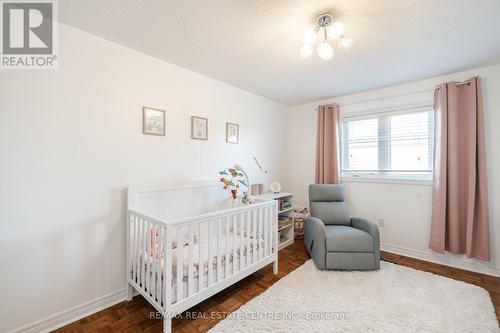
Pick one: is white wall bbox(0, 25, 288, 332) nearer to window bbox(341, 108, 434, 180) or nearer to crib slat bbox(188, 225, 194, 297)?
crib slat bbox(188, 225, 194, 297)

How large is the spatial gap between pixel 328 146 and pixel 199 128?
2.10 meters

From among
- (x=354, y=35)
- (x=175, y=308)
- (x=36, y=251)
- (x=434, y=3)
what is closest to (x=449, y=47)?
(x=434, y=3)

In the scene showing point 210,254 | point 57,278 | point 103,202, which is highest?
point 103,202

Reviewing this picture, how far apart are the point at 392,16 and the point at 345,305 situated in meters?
2.35

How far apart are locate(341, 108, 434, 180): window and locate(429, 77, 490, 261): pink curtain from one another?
0.72 feet

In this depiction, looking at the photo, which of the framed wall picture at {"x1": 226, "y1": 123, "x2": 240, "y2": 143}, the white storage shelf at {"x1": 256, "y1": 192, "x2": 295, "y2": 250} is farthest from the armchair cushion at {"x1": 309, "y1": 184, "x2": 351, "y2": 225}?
the framed wall picture at {"x1": 226, "y1": 123, "x2": 240, "y2": 143}

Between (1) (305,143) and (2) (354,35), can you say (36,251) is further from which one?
(1) (305,143)

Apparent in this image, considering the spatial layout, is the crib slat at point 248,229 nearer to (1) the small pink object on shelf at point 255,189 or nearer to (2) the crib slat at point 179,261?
(2) the crib slat at point 179,261

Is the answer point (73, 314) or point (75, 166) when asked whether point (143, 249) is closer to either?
point (73, 314)

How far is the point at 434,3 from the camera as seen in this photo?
1468 mm

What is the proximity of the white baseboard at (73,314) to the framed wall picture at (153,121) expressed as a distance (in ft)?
5.02

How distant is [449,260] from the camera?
267 cm

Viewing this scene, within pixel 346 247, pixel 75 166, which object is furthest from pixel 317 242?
pixel 75 166

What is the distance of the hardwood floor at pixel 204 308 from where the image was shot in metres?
1.65
